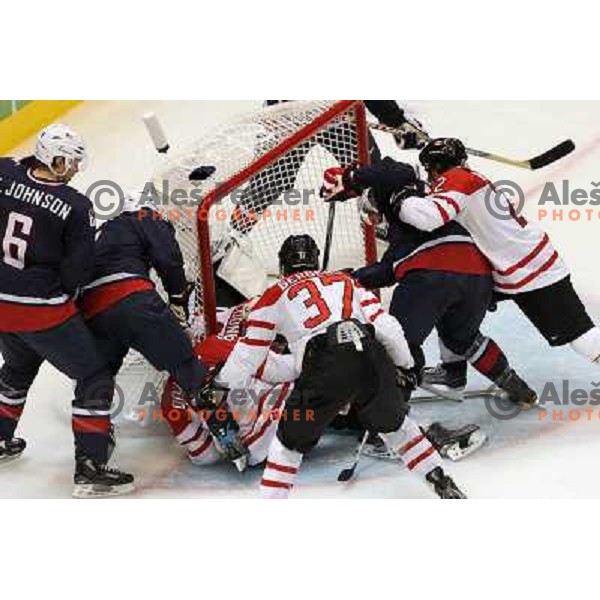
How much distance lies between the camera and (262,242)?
5.46 meters

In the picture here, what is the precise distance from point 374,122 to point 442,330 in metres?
1.25

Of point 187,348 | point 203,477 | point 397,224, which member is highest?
point 397,224

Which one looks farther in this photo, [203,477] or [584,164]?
[584,164]

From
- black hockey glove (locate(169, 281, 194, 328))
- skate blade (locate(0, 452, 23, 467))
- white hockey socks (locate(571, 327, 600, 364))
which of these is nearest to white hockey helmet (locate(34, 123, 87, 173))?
black hockey glove (locate(169, 281, 194, 328))

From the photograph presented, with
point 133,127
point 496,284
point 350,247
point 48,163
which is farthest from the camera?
point 133,127

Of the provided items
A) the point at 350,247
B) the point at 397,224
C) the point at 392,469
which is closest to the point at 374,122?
the point at 350,247

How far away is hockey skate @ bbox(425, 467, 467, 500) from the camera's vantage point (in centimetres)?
463

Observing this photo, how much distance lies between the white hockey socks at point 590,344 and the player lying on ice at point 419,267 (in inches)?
10.9

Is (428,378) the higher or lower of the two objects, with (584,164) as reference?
lower

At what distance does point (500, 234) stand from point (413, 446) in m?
0.69

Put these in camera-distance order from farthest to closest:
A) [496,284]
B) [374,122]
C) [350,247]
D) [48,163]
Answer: [374,122] < [350,247] < [496,284] < [48,163]

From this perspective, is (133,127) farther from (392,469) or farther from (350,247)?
(392,469)

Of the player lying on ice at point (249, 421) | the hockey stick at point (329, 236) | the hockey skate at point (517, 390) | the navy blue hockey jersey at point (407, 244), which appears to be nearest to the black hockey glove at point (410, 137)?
the hockey stick at point (329, 236)
